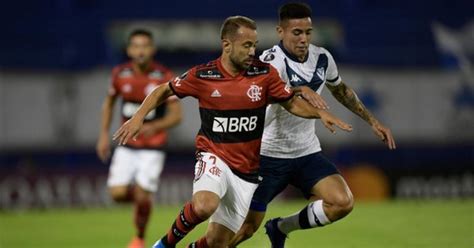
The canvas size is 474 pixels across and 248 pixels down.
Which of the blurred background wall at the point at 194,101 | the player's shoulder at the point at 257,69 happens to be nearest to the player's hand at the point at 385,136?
the player's shoulder at the point at 257,69

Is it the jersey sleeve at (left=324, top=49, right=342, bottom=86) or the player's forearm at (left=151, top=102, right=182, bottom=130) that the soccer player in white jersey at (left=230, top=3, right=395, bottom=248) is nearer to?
the jersey sleeve at (left=324, top=49, right=342, bottom=86)

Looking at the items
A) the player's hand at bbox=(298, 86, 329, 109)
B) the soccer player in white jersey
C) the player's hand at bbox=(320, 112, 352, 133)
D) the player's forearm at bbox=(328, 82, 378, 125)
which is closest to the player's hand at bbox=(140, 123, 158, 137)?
the soccer player in white jersey

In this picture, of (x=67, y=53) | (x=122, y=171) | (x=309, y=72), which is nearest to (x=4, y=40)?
(x=67, y=53)

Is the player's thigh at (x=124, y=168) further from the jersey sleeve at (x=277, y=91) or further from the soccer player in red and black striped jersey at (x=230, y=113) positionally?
the jersey sleeve at (x=277, y=91)

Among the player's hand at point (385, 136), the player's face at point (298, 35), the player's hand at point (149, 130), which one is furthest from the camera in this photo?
the player's hand at point (149, 130)

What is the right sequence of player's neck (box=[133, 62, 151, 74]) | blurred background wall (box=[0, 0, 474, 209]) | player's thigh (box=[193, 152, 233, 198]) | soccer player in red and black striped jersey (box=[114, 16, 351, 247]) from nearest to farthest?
player's thigh (box=[193, 152, 233, 198]) → soccer player in red and black striped jersey (box=[114, 16, 351, 247]) → player's neck (box=[133, 62, 151, 74]) → blurred background wall (box=[0, 0, 474, 209])

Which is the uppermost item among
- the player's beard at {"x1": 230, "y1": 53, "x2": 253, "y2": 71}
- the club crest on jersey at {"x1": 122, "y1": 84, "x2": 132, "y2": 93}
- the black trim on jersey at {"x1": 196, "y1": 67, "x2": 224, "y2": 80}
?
the player's beard at {"x1": 230, "y1": 53, "x2": 253, "y2": 71}

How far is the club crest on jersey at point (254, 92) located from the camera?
7.48 m

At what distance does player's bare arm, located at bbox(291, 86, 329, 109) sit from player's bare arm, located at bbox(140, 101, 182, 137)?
308cm

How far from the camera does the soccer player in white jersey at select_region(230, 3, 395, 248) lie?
7.98 metres

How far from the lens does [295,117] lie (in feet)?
26.8

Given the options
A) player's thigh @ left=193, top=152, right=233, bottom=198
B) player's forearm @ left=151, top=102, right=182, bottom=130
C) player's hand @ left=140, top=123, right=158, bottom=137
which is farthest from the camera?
player's forearm @ left=151, top=102, right=182, bottom=130

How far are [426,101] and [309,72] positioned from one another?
39.2ft

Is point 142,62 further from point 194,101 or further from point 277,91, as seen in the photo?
point 194,101
